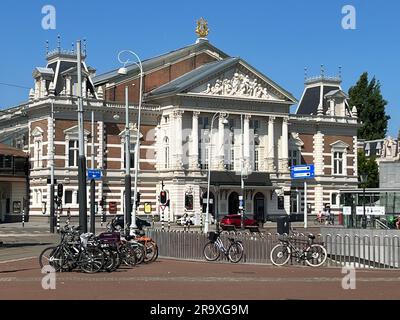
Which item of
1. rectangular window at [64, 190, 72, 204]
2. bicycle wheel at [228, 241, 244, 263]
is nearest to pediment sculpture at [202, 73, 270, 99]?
rectangular window at [64, 190, 72, 204]

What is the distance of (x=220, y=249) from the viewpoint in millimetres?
28094

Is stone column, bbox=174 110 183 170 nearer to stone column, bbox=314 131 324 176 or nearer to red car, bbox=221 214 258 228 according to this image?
red car, bbox=221 214 258 228

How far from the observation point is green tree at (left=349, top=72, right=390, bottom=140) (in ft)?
361

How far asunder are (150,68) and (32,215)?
21464 mm

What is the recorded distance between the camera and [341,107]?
95.2 meters

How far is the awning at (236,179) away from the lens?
3137 inches

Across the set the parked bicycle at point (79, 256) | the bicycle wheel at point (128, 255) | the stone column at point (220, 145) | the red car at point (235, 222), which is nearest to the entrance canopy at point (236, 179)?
the stone column at point (220, 145)

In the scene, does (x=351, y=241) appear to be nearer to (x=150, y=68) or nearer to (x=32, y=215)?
(x=32, y=215)

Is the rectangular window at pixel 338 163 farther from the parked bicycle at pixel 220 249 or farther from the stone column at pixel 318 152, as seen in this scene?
the parked bicycle at pixel 220 249

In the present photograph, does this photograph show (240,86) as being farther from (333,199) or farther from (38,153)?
(38,153)

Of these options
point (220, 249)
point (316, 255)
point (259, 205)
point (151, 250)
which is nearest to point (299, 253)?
point (316, 255)

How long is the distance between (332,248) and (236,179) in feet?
177
